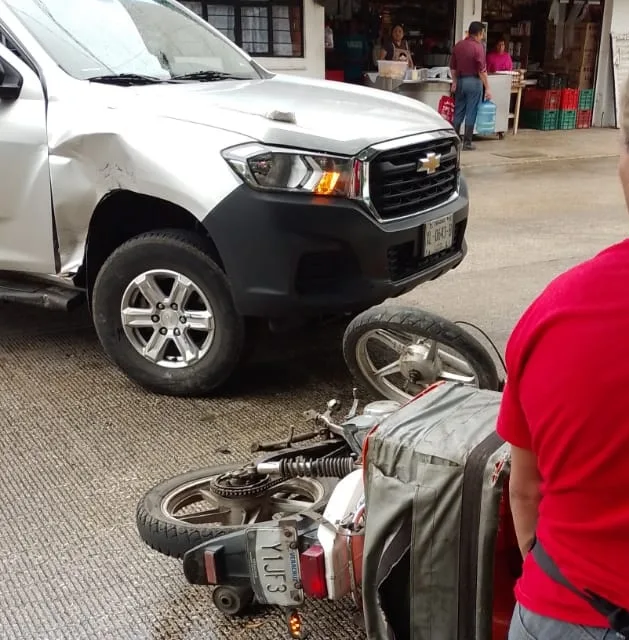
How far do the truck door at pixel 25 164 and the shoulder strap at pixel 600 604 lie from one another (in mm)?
3443

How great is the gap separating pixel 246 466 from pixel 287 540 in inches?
21.1

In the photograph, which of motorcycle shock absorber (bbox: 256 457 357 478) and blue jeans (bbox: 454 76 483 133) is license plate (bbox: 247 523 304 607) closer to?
motorcycle shock absorber (bbox: 256 457 357 478)

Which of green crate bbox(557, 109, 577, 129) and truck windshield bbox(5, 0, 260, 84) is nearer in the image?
Answer: truck windshield bbox(5, 0, 260, 84)

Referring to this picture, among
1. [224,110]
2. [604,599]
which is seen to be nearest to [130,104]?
[224,110]

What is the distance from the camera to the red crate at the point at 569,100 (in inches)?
697

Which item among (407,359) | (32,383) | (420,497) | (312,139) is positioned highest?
(312,139)

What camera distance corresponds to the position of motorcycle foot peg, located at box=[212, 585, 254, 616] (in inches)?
100

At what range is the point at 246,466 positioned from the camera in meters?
2.80

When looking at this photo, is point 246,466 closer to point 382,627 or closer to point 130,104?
point 382,627

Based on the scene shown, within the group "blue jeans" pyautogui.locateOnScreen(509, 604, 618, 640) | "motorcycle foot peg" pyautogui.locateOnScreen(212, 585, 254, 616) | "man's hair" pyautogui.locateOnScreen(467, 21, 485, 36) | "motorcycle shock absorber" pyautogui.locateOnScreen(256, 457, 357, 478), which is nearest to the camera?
"blue jeans" pyautogui.locateOnScreen(509, 604, 618, 640)

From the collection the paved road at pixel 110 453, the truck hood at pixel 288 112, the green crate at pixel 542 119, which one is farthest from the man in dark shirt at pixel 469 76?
the truck hood at pixel 288 112

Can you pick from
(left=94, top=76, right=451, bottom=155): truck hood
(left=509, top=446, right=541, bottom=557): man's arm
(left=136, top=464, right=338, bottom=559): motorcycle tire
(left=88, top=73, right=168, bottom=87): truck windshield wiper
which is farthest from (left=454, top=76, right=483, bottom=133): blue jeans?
(left=509, top=446, right=541, bottom=557): man's arm

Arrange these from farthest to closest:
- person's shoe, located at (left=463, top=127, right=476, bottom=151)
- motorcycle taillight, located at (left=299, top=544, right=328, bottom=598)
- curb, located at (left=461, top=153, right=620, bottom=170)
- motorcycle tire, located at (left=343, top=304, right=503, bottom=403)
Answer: person's shoe, located at (left=463, top=127, right=476, bottom=151), curb, located at (left=461, top=153, right=620, bottom=170), motorcycle tire, located at (left=343, top=304, right=503, bottom=403), motorcycle taillight, located at (left=299, top=544, right=328, bottom=598)

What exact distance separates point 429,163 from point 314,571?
2523mm
